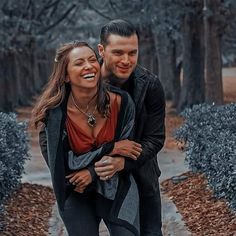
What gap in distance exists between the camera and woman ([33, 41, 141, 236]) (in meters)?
3.21

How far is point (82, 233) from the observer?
3.27 meters

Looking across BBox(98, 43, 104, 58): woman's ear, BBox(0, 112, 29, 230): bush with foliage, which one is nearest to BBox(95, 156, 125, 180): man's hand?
BBox(98, 43, 104, 58): woman's ear

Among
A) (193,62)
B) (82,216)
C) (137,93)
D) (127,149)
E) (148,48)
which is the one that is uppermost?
(137,93)

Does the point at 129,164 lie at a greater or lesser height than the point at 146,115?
lesser

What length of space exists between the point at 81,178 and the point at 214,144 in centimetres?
468

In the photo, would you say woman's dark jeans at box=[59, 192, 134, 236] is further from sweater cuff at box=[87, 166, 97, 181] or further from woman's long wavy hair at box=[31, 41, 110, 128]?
woman's long wavy hair at box=[31, 41, 110, 128]

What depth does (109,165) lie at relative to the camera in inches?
125

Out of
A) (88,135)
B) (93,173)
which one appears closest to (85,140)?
(88,135)

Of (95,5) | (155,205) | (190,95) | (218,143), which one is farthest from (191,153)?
(95,5)

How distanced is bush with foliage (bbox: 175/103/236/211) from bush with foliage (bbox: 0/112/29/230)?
217 cm

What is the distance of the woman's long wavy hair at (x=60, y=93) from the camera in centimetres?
324

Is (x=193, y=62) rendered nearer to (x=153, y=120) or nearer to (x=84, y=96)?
(x=153, y=120)

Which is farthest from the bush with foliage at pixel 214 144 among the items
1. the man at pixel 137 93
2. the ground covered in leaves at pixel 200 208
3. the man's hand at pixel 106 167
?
the man's hand at pixel 106 167

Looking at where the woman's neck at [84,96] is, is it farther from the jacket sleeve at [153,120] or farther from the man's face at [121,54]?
the jacket sleeve at [153,120]
